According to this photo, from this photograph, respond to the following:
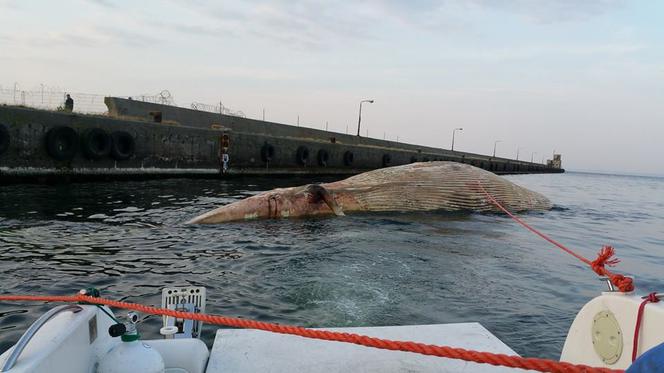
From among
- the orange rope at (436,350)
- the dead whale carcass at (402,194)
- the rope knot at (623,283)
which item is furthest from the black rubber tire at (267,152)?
the rope knot at (623,283)

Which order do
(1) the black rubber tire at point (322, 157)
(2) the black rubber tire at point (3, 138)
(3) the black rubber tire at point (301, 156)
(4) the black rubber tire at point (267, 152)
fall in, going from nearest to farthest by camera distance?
(2) the black rubber tire at point (3, 138) → (4) the black rubber tire at point (267, 152) → (3) the black rubber tire at point (301, 156) → (1) the black rubber tire at point (322, 157)

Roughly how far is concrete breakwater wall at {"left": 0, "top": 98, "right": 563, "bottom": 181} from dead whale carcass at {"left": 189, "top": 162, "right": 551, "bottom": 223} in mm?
11376

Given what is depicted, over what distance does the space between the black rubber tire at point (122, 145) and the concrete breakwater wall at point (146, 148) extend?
0.04 m

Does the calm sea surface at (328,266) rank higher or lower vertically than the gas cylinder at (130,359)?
lower

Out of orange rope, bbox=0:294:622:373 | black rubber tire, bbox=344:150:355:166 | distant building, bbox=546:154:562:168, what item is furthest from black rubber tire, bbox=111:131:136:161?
distant building, bbox=546:154:562:168

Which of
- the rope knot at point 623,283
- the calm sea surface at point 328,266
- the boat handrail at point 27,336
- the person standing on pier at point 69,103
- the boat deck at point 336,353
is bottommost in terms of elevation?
the calm sea surface at point 328,266

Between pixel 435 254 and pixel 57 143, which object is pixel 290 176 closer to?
pixel 57 143

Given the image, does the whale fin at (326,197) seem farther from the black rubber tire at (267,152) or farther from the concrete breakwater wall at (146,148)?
the black rubber tire at (267,152)

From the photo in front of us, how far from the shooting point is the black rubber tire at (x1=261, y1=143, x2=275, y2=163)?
91.2 feet

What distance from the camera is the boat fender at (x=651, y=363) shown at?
1405 mm

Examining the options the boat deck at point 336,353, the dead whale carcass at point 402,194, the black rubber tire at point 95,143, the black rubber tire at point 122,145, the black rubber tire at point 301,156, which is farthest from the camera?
the black rubber tire at point 301,156

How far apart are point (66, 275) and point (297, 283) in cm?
296

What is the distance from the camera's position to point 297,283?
5.81 meters

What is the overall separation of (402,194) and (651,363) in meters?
10.5
